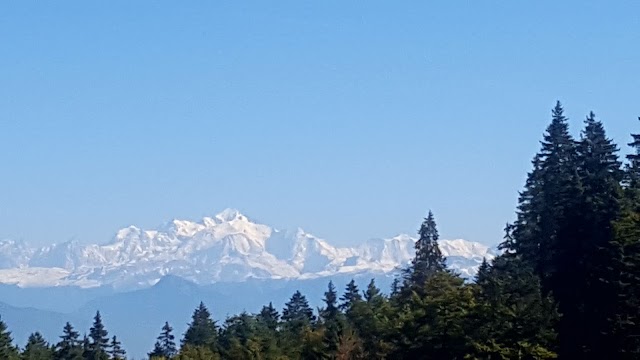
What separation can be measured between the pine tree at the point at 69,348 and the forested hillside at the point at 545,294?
107ft


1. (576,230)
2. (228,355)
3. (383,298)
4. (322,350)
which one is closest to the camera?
(576,230)

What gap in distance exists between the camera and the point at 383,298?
91938 millimetres

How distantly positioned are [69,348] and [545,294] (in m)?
64.5

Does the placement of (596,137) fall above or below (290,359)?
above

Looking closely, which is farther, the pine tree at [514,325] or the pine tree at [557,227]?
the pine tree at [557,227]

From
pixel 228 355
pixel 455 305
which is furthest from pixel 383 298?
pixel 455 305

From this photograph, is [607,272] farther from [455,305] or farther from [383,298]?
[383,298]

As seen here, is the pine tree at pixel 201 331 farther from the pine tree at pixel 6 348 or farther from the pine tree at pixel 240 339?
the pine tree at pixel 6 348

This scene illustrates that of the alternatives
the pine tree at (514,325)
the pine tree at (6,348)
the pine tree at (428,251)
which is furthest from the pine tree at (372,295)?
the pine tree at (6,348)

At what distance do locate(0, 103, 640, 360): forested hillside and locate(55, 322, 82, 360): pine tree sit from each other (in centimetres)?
3275

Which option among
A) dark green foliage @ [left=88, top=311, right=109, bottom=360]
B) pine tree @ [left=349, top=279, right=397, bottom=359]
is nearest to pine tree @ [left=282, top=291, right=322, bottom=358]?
pine tree @ [left=349, top=279, right=397, bottom=359]

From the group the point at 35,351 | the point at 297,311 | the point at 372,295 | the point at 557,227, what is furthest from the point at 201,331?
the point at 557,227

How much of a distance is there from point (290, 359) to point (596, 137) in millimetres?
25905

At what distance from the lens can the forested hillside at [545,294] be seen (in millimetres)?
54906
